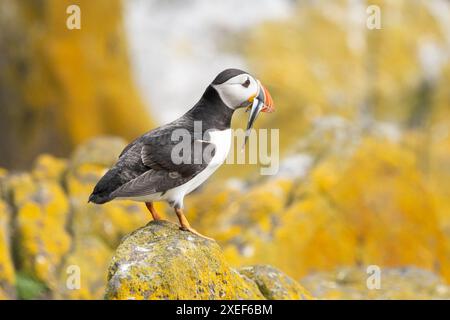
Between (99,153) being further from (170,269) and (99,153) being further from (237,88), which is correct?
(170,269)

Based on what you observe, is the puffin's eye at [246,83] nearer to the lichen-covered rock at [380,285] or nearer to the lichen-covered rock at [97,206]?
the lichen-covered rock at [380,285]

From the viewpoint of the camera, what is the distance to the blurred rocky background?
9.46m

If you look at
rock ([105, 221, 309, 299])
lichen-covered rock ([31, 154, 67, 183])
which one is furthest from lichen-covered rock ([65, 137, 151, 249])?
rock ([105, 221, 309, 299])

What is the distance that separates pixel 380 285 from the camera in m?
8.87

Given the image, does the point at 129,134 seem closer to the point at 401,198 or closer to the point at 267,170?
the point at 267,170

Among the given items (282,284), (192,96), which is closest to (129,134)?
(192,96)

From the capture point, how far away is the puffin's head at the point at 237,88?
7.05m

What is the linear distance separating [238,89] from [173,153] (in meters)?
0.80

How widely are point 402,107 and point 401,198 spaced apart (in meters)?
8.76

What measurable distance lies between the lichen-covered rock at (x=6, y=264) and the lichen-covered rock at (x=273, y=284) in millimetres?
2452

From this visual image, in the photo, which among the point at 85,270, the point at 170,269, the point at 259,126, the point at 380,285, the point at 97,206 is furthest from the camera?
the point at 259,126

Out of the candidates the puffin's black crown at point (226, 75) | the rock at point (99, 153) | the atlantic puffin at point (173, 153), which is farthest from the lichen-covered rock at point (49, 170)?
the puffin's black crown at point (226, 75)

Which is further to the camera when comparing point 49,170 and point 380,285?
point 49,170

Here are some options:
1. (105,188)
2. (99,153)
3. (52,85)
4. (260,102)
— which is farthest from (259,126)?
(105,188)
